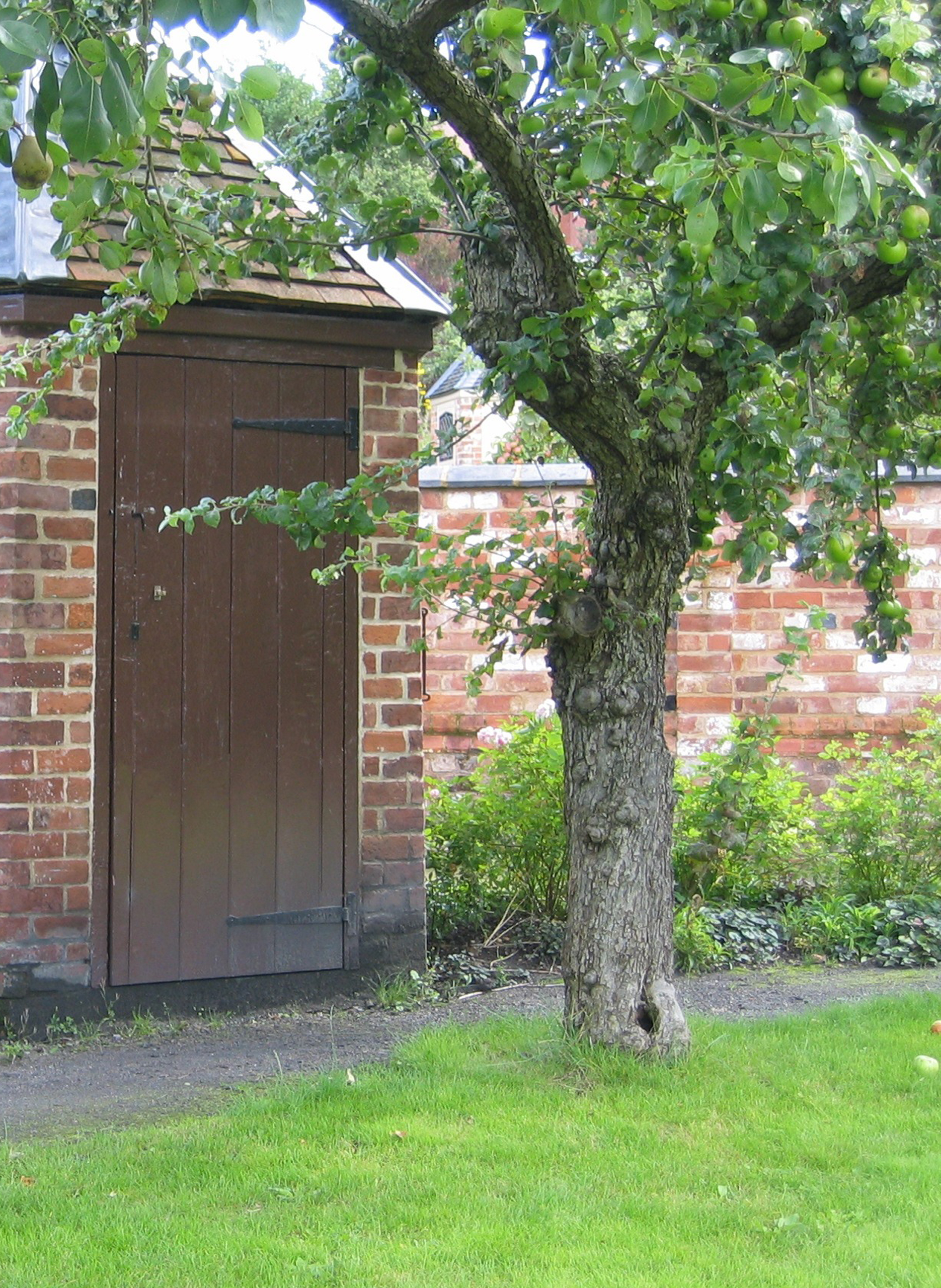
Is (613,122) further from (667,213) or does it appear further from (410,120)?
(410,120)

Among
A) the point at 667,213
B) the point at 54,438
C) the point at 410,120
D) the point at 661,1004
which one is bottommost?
the point at 661,1004

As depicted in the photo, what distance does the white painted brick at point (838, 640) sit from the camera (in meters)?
8.45

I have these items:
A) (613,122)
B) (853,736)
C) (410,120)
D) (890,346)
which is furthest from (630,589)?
(853,736)

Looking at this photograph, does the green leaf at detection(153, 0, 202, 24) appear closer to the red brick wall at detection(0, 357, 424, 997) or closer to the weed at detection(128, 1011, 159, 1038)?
the red brick wall at detection(0, 357, 424, 997)

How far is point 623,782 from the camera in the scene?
427 cm

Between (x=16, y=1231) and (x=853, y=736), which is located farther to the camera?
(x=853, y=736)

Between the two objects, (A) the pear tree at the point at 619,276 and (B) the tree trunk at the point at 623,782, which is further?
(B) the tree trunk at the point at 623,782

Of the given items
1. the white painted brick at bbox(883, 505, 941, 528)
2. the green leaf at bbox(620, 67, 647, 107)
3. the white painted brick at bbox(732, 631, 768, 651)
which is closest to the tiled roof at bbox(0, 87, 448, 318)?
the green leaf at bbox(620, 67, 647, 107)

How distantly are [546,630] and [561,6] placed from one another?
226 centimetres

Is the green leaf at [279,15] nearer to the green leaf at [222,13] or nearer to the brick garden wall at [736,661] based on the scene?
the green leaf at [222,13]

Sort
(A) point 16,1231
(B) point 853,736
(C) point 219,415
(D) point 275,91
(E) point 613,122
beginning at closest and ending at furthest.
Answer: (D) point 275,91 → (A) point 16,1231 → (E) point 613,122 → (C) point 219,415 → (B) point 853,736

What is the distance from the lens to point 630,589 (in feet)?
14.1

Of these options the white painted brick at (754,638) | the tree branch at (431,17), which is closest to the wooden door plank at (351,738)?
the tree branch at (431,17)

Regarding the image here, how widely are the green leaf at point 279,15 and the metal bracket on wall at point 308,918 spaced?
→ 4074 millimetres
